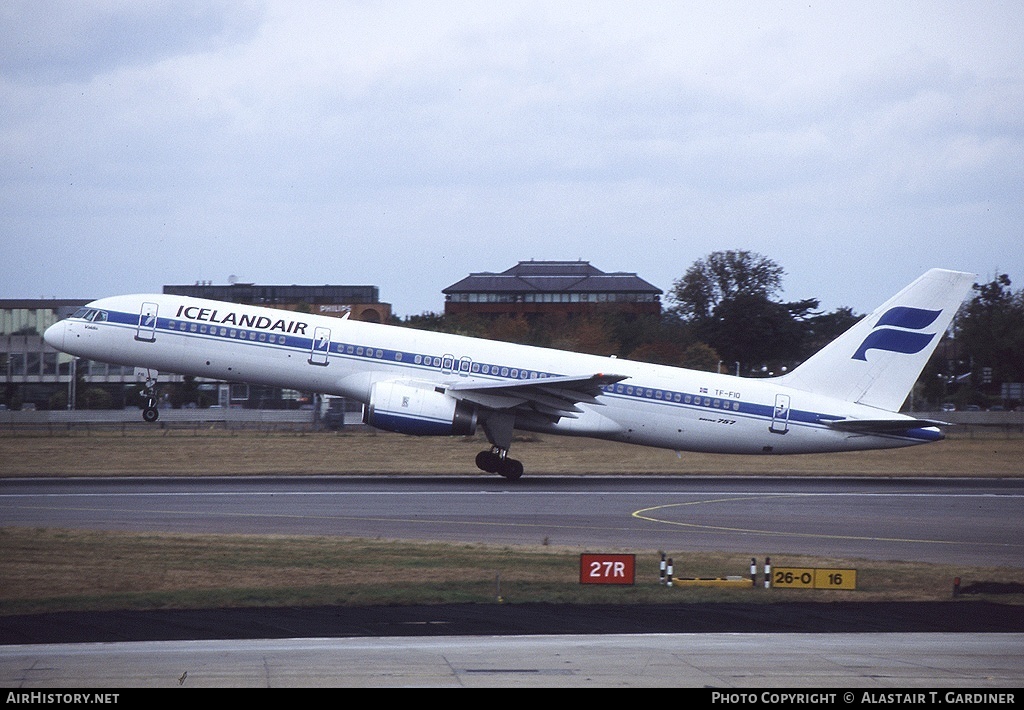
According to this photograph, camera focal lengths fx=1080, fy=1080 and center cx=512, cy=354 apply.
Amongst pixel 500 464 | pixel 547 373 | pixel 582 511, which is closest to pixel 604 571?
pixel 582 511

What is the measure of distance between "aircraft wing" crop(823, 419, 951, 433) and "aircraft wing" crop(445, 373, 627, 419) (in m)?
7.80

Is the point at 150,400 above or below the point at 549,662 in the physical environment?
above

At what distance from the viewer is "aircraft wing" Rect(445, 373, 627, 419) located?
31297mm

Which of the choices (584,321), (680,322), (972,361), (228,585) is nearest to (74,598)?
(228,585)

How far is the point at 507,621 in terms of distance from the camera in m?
15.0

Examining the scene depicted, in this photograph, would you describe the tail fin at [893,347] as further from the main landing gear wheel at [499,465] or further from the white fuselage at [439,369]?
the main landing gear wheel at [499,465]

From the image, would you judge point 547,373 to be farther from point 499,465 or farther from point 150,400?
point 150,400

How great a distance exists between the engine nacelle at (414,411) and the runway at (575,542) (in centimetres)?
175

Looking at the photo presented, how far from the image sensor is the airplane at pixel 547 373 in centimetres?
3281

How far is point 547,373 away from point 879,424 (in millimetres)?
10268

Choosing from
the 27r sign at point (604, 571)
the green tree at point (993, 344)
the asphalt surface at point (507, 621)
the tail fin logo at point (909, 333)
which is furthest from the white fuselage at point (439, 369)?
the green tree at point (993, 344)

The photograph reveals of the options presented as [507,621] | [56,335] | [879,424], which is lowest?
[507,621]
